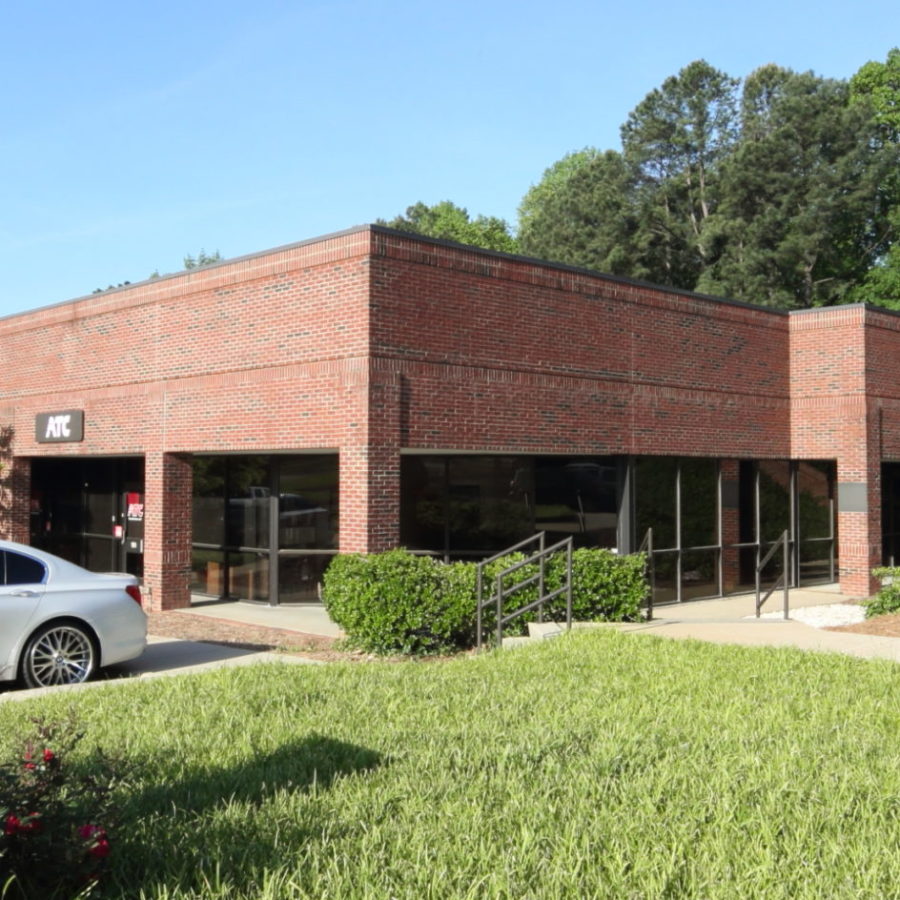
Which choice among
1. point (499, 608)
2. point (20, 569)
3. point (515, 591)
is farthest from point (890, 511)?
point (20, 569)

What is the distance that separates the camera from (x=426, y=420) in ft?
49.6

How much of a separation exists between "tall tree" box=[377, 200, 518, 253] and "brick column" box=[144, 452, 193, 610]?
148 ft

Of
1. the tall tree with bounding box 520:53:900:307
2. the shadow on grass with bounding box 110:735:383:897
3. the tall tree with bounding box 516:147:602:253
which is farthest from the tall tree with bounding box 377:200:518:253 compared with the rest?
the shadow on grass with bounding box 110:735:383:897

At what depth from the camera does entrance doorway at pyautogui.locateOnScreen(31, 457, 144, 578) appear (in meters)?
21.0

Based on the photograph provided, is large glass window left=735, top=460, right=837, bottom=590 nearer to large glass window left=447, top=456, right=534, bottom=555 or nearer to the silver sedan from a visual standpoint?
large glass window left=447, top=456, right=534, bottom=555

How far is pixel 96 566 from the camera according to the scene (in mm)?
22031

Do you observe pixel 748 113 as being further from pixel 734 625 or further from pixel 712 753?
pixel 712 753

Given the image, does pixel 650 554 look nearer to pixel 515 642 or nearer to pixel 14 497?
pixel 515 642

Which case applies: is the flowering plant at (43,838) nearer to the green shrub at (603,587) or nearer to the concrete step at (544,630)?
the concrete step at (544,630)

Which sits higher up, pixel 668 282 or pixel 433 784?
pixel 668 282

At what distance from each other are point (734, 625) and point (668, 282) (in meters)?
35.8

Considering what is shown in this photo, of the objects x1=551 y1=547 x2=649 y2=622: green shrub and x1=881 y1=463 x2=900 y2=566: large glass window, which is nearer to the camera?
x1=551 y1=547 x2=649 y2=622: green shrub

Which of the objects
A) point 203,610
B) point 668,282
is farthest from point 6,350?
point 668,282

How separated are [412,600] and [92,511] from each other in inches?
478
